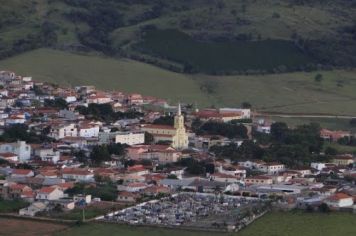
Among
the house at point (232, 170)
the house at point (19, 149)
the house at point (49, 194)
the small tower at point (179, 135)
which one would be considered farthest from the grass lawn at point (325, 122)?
the house at point (49, 194)

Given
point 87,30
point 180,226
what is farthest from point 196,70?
point 180,226

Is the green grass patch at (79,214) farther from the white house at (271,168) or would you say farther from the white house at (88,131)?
the white house at (88,131)

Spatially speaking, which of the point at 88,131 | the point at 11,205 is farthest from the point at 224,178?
the point at 88,131

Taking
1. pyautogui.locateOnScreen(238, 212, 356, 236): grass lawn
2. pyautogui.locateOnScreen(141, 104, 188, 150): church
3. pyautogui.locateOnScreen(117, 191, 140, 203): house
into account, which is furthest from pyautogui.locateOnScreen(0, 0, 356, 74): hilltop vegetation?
pyautogui.locateOnScreen(238, 212, 356, 236): grass lawn

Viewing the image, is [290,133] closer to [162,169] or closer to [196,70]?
[162,169]

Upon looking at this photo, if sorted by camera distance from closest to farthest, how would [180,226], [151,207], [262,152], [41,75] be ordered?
[180,226], [151,207], [262,152], [41,75]
